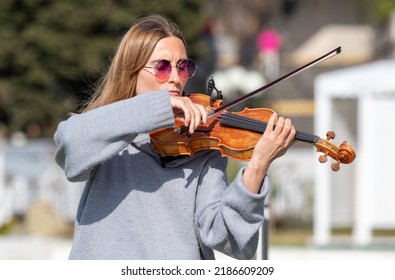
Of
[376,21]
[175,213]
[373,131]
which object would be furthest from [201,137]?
[376,21]

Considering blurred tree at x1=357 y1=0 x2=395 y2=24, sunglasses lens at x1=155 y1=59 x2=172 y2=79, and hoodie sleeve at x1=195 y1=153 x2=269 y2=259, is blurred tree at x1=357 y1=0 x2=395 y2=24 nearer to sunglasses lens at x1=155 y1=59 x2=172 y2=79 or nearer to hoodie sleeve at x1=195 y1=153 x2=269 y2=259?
sunglasses lens at x1=155 y1=59 x2=172 y2=79

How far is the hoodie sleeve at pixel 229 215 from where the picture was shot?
286 cm

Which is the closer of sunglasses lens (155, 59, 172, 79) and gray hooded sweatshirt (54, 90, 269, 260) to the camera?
gray hooded sweatshirt (54, 90, 269, 260)

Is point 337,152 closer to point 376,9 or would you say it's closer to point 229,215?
point 229,215

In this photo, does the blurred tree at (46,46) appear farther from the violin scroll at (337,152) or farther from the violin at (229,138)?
the violin scroll at (337,152)

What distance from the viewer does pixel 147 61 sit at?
3164mm

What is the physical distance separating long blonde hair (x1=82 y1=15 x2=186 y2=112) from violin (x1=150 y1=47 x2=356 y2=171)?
20cm

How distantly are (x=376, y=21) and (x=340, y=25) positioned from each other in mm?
4615

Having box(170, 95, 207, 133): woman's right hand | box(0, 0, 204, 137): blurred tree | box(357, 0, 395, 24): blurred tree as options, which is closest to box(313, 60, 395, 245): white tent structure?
box(0, 0, 204, 137): blurred tree

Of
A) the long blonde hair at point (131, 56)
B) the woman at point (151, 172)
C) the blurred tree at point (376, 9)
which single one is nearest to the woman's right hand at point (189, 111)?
the woman at point (151, 172)

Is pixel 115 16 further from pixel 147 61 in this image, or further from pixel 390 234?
pixel 147 61

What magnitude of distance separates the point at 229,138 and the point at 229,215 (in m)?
0.26

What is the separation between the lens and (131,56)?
3.18 meters

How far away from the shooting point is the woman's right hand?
2.89 m
